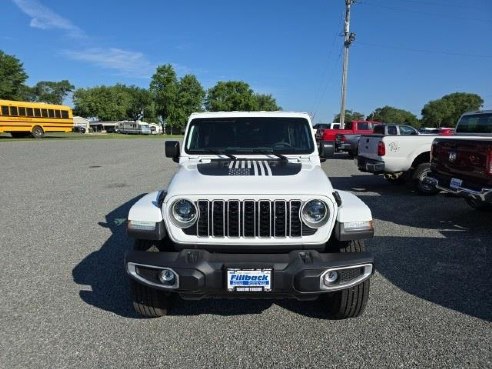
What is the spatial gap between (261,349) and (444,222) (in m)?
5.14

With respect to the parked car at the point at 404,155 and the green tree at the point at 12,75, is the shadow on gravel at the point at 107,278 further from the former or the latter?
the green tree at the point at 12,75

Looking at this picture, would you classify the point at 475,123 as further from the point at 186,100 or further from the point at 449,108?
the point at 449,108

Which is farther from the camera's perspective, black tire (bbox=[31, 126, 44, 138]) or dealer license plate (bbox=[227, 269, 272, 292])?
black tire (bbox=[31, 126, 44, 138])

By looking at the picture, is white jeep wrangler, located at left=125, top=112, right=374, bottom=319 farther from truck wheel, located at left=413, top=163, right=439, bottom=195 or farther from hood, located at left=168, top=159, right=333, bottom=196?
truck wheel, located at left=413, top=163, right=439, bottom=195

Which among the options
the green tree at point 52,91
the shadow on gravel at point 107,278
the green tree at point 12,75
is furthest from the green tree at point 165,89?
the shadow on gravel at point 107,278

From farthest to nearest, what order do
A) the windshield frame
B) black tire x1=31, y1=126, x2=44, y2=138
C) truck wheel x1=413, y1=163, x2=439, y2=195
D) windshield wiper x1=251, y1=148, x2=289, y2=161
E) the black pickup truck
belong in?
1. black tire x1=31, y1=126, x2=44, y2=138
2. truck wheel x1=413, y1=163, x2=439, y2=195
3. the black pickup truck
4. the windshield frame
5. windshield wiper x1=251, y1=148, x2=289, y2=161

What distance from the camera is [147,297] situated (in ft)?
11.1

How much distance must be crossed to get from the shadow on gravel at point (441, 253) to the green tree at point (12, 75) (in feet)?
194

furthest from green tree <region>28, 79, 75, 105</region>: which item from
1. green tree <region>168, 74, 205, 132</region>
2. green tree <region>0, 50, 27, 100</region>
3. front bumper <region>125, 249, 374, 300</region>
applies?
front bumper <region>125, 249, 374, 300</region>

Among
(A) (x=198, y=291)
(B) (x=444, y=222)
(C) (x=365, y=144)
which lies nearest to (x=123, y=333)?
(A) (x=198, y=291)

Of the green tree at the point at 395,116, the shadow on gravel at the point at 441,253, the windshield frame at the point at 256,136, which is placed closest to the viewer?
the shadow on gravel at the point at 441,253

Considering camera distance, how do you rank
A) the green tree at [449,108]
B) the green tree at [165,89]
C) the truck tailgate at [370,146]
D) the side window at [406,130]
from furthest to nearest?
the green tree at [449,108]
the green tree at [165,89]
the side window at [406,130]
the truck tailgate at [370,146]

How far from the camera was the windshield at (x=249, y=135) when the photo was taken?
180 inches

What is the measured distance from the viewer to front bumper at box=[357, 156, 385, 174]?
9.89 m
